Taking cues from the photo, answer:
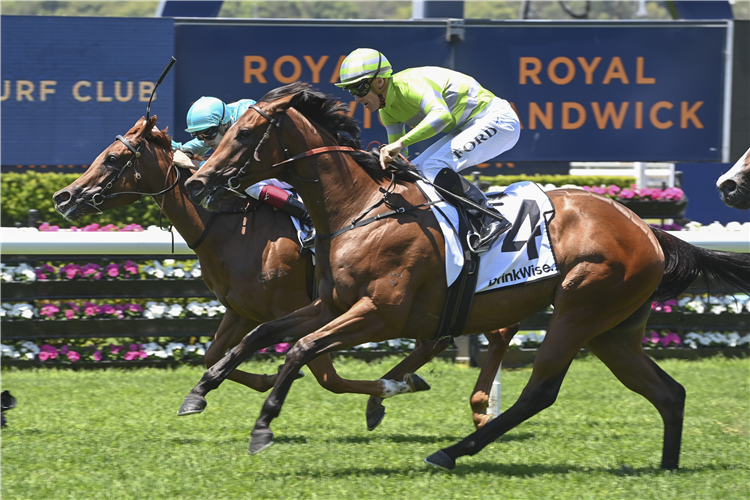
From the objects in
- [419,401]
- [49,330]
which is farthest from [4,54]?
[419,401]

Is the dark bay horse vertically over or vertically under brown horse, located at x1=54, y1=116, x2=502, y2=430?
over

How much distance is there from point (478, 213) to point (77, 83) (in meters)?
4.94

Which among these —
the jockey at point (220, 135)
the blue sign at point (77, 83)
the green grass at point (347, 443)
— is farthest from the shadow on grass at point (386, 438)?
the blue sign at point (77, 83)

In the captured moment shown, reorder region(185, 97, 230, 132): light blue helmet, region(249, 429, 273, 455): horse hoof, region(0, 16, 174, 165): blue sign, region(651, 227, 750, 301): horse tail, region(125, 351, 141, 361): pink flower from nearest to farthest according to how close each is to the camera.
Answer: region(249, 429, 273, 455): horse hoof → region(651, 227, 750, 301): horse tail → region(185, 97, 230, 132): light blue helmet → region(125, 351, 141, 361): pink flower → region(0, 16, 174, 165): blue sign

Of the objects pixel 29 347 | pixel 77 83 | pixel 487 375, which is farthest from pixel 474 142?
pixel 77 83

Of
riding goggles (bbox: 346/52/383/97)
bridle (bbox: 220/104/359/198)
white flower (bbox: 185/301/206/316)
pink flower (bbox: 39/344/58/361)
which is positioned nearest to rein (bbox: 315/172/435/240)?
bridle (bbox: 220/104/359/198)

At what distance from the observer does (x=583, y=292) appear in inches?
174

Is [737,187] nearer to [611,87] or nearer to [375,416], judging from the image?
[375,416]

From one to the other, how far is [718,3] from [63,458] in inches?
287

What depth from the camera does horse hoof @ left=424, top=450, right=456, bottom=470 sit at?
4.27 meters

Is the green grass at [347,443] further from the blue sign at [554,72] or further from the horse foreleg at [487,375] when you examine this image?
the blue sign at [554,72]

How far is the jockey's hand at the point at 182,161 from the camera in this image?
209 inches

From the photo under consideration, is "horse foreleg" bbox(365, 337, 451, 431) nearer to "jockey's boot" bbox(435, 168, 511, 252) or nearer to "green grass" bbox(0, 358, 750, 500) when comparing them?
"green grass" bbox(0, 358, 750, 500)

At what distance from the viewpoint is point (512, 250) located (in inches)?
A: 173
